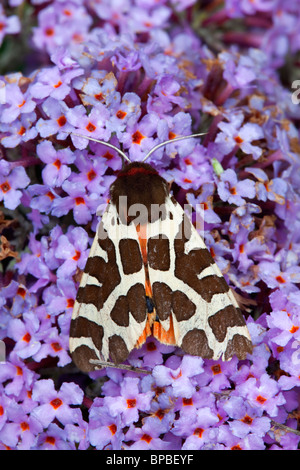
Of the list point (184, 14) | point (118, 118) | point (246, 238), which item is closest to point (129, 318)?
point (246, 238)

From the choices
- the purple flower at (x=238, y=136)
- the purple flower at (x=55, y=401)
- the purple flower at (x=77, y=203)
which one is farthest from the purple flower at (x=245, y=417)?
the purple flower at (x=238, y=136)

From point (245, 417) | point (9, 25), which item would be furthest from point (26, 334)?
point (9, 25)

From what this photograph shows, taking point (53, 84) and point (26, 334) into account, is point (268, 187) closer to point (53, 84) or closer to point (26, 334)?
point (53, 84)

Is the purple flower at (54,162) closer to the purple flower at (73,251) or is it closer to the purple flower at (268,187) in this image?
the purple flower at (73,251)

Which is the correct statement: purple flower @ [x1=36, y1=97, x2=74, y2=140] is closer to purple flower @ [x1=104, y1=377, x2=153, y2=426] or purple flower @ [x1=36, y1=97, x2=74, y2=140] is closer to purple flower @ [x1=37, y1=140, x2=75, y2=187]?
purple flower @ [x1=37, y1=140, x2=75, y2=187]

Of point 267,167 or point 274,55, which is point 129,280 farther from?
point 274,55

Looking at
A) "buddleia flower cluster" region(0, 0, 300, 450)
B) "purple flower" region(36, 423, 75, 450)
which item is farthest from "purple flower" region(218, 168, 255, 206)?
"purple flower" region(36, 423, 75, 450)
